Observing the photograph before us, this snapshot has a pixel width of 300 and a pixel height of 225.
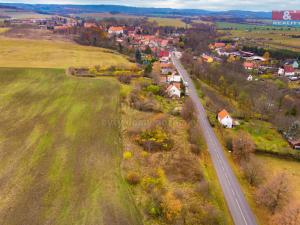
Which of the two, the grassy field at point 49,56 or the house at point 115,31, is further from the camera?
the house at point 115,31

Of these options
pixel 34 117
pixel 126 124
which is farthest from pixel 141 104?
pixel 34 117

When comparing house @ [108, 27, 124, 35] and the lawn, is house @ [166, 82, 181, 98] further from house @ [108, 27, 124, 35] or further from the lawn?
house @ [108, 27, 124, 35]

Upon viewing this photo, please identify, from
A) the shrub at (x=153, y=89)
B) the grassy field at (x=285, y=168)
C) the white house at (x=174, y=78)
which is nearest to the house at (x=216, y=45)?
the white house at (x=174, y=78)

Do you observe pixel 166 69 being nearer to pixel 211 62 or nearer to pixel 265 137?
pixel 211 62

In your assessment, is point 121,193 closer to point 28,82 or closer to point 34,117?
point 34,117

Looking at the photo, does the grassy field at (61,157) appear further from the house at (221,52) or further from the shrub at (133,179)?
the house at (221,52)

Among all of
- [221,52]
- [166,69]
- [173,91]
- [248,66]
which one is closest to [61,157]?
[173,91]
